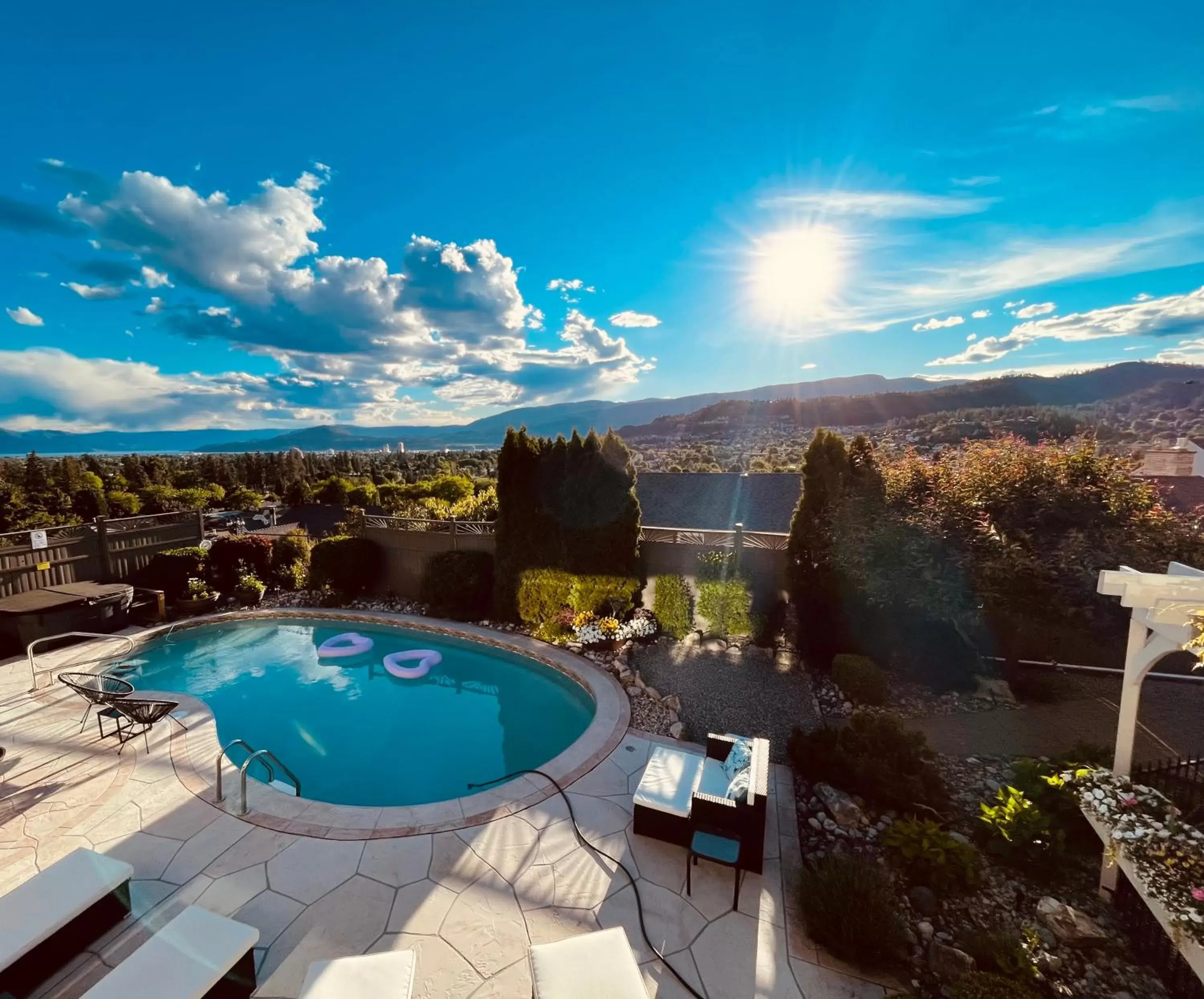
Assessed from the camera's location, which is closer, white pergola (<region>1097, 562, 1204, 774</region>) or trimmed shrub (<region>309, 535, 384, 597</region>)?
white pergola (<region>1097, 562, 1204, 774</region>)

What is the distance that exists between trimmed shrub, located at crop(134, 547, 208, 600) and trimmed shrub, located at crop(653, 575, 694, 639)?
12185mm

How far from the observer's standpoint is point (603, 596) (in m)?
10.6

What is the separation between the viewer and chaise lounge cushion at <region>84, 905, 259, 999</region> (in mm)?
2947

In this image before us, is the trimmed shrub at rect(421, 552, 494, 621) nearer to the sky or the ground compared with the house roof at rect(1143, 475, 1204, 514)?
nearer to the ground

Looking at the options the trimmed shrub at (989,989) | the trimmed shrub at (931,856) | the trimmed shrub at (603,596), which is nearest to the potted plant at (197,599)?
the trimmed shrub at (603,596)

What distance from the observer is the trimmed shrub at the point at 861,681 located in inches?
304

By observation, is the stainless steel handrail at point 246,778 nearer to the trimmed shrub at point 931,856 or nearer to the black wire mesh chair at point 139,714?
the black wire mesh chair at point 139,714

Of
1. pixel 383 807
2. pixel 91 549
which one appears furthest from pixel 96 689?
pixel 91 549

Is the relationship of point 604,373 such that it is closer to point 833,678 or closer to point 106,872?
point 833,678

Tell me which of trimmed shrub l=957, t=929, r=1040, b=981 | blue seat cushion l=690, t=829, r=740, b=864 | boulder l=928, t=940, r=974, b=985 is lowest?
boulder l=928, t=940, r=974, b=985

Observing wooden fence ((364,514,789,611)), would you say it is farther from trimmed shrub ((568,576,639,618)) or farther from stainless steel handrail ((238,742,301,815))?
stainless steel handrail ((238,742,301,815))

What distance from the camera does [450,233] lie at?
41.5ft

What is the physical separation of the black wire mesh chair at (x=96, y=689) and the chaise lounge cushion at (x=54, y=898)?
3.42 meters

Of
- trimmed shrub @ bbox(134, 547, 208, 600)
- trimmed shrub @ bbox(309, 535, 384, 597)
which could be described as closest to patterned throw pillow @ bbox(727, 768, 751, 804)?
trimmed shrub @ bbox(309, 535, 384, 597)
